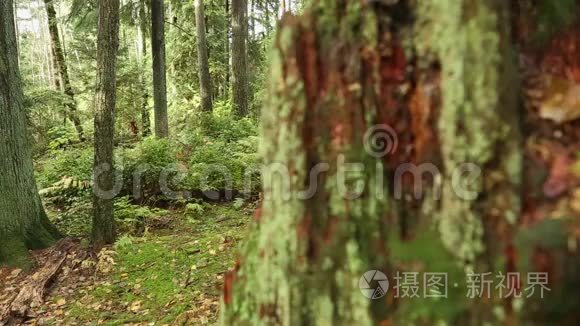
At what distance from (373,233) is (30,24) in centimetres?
5147

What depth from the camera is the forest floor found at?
4.41 meters

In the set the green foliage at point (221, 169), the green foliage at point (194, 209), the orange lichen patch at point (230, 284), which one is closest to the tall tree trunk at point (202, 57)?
the green foliage at point (221, 169)

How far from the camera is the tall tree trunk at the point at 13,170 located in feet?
18.9

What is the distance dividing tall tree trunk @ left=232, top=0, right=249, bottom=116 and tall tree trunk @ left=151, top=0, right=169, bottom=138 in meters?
2.78

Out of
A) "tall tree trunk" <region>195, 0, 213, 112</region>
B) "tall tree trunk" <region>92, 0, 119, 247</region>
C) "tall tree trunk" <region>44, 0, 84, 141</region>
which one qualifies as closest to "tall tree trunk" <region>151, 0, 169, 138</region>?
"tall tree trunk" <region>195, 0, 213, 112</region>

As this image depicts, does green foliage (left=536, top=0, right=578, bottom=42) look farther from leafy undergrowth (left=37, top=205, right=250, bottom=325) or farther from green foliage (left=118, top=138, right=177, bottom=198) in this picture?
green foliage (left=118, top=138, right=177, bottom=198)

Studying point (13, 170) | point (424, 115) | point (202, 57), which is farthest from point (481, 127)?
point (202, 57)

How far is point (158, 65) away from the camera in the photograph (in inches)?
462

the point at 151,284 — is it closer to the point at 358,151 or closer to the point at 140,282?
the point at 140,282

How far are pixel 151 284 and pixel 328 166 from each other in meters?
4.10

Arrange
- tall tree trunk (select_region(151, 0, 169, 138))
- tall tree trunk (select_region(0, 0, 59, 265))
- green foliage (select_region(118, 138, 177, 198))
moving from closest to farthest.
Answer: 1. tall tree trunk (select_region(0, 0, 59, 265))
2. green foliage (select_region(118, 138, 177, 198))
3. tall tree trunk (select_region(151, 0, 169, 138))

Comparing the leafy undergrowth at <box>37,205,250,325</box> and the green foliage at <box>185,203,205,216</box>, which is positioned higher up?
the green foliage at <box>185,203,205,216</box>

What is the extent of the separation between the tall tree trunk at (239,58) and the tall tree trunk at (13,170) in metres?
8.63

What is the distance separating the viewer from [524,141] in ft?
4.41
